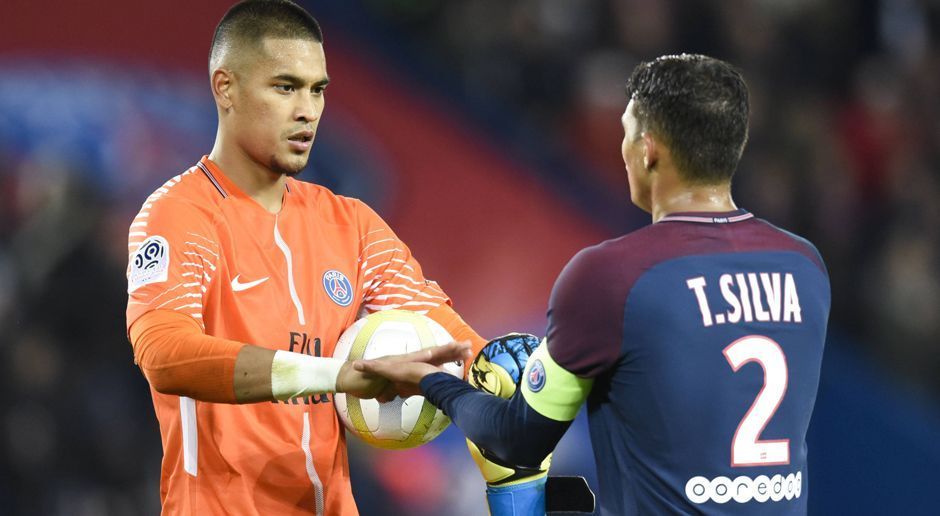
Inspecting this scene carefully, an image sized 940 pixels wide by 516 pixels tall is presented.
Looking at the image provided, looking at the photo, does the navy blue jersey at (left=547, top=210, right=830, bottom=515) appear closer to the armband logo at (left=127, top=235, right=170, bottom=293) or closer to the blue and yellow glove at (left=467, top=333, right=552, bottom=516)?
the blue and yellow glove at (left=467, top=333, right=552, bottom=516)

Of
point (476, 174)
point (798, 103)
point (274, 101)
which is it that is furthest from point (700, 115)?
point (798, 103)

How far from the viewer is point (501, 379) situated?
3369mm

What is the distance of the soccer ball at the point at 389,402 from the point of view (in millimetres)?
3328

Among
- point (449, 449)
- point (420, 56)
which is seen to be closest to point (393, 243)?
point (449, 449)

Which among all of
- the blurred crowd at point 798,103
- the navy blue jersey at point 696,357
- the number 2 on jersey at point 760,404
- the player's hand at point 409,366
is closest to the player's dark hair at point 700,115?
the navy blue jersey at point 696,357

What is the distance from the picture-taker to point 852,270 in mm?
7332

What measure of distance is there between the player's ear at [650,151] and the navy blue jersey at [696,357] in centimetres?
14

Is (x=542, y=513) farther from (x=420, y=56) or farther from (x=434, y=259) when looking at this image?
(x=420, y=56)

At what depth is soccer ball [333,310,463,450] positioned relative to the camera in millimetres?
3328

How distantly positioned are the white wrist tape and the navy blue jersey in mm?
672

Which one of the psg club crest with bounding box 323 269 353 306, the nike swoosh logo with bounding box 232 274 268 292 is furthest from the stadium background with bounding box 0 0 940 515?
the nike swoosh logo with bounding box 232 274 268 292

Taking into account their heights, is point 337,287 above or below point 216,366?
above

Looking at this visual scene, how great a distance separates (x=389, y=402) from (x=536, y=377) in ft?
2.14

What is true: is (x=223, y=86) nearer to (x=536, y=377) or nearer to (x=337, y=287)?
(x=337, y=287)
